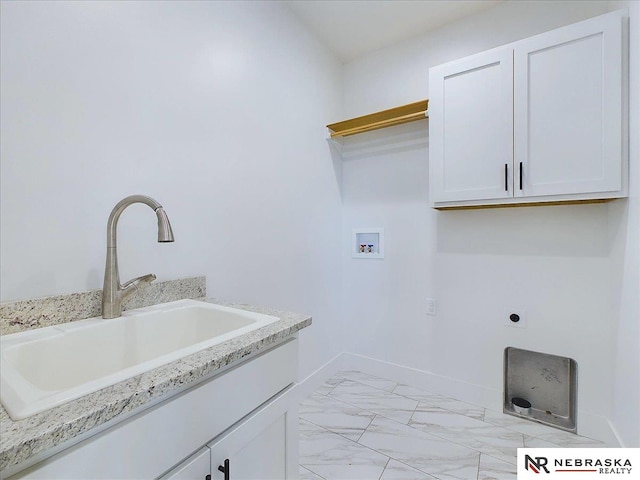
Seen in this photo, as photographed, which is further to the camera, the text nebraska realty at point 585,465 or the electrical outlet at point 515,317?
the electrical outlet at point 515,317

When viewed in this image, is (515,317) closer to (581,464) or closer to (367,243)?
(581,464)

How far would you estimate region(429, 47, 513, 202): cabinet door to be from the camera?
1.69 meters

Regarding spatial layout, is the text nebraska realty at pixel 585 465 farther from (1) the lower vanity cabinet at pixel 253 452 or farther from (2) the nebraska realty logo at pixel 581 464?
(1) the lower vanity cabinet at pixel 253 452

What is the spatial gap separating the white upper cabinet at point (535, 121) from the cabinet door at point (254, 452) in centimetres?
160

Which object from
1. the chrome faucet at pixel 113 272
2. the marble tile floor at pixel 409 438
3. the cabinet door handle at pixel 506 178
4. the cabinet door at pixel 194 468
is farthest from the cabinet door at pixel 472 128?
the cabinet door at pixel 194 468

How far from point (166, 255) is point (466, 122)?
1817 mm

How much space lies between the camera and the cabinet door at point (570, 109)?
4.65 feet

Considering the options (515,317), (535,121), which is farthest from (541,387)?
(535,121)

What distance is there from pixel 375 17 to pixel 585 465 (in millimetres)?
2720

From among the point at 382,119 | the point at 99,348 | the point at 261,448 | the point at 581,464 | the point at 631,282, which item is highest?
the point at 382,119

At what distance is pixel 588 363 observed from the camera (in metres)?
1.71

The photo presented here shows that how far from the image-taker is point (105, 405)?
1.63 feet

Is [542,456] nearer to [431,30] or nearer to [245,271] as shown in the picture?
[245,271]

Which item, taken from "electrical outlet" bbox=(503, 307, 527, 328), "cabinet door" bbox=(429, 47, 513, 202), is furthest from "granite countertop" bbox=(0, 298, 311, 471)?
"electrical outlet" bbox=(503, 307, 527, 328)
